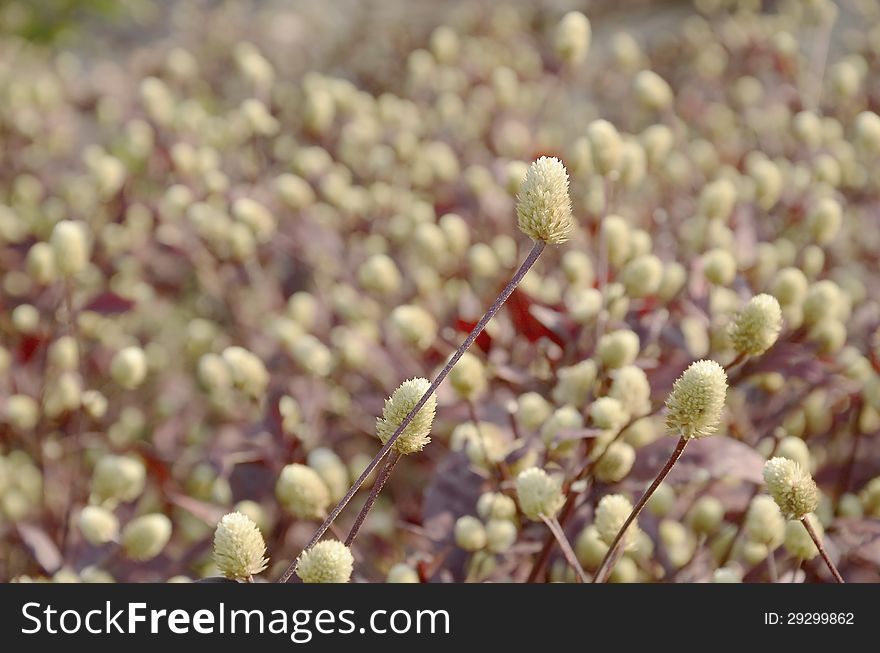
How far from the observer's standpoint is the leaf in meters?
1.09

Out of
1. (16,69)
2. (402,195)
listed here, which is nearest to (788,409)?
(402,195)

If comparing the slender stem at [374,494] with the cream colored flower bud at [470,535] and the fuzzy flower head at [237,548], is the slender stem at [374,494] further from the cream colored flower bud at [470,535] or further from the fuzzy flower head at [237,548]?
the cream colored flower bud at [470,535]

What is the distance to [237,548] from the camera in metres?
0.70

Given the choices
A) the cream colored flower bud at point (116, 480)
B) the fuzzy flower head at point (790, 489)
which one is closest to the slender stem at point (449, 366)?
the fuzzy flower head at point (790, 489)

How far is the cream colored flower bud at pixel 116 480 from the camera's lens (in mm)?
1108

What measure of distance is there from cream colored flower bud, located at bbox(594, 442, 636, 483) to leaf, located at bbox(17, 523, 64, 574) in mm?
609

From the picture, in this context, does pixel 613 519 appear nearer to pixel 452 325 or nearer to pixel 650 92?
pixel 452 325

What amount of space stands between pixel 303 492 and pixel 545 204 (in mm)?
400

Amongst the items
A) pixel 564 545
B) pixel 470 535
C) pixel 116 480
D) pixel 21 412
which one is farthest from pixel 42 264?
pixel 564 545

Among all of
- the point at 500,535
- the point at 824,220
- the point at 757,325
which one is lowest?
the point at 500,535

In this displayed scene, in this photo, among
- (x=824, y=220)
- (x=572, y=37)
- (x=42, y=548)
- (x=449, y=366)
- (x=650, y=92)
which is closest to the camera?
(x=449, y=366)
